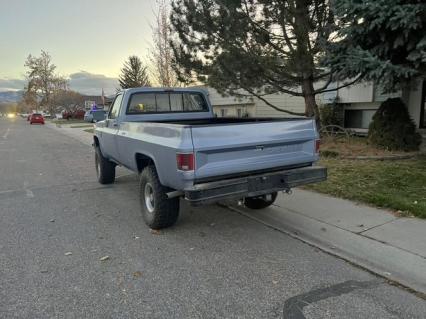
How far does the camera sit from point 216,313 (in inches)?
126

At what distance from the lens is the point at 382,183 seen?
274 inches

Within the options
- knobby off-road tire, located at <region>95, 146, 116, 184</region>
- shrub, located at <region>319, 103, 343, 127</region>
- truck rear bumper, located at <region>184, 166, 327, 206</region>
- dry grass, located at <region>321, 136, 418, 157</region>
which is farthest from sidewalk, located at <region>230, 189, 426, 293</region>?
shrub, located at <region>319, 103, 343, 127</region>

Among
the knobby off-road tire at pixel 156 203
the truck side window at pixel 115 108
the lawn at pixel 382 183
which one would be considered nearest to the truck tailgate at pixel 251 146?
the knobby off-road tire at pixel 156 203

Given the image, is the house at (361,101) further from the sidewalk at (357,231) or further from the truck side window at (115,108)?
the sidewalk at (357,231)

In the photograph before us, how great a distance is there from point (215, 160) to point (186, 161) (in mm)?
367

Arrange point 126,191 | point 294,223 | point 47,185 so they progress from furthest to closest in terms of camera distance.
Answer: point 47,185 < point 126,191 < point 294,223

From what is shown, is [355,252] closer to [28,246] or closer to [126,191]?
[28,246]

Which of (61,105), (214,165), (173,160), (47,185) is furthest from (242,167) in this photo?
(61,105)

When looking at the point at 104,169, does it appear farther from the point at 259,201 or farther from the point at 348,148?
the point at 348,148

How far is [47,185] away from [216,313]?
6.54 metres

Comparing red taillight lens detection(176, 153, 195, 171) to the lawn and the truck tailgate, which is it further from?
the lawn

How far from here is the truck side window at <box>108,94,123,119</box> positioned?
688cm

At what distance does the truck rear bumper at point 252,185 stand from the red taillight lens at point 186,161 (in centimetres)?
23

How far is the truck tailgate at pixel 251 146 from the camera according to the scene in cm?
432
